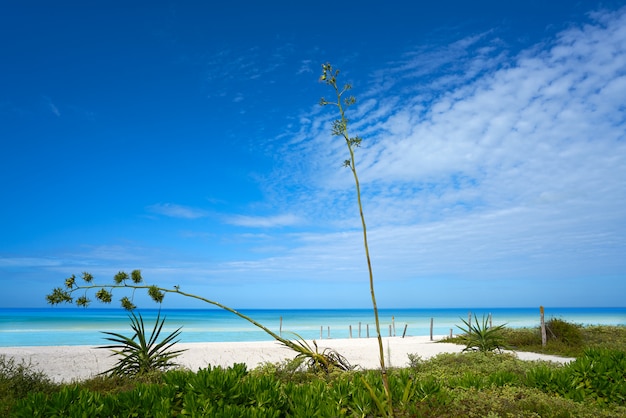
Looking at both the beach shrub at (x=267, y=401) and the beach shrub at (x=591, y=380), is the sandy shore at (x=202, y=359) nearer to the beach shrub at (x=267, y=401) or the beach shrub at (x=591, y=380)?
the beach shrub at (x=591, y=380)

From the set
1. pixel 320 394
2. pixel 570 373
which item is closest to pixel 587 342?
pixel 570 373

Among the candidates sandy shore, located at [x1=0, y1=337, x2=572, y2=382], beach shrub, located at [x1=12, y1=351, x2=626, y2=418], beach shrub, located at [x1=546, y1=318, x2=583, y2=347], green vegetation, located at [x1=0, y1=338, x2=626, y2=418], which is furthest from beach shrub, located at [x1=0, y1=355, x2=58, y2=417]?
beach shrub, located at [x1=546, y1=318, x2=583, y2=347]

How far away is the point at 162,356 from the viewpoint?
10508 mm

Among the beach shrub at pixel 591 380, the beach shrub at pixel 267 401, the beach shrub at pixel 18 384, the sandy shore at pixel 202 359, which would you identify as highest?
the beach shrub at pixel 267 401

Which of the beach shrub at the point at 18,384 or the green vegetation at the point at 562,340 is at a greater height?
the beach shrub at the point at 18,384

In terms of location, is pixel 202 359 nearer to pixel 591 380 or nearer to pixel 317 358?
pixel 317 358

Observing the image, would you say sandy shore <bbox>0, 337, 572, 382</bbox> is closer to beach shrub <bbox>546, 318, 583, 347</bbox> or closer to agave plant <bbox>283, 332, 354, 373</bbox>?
beach shrub <bbox>546, 318, 583, 347</bbox>

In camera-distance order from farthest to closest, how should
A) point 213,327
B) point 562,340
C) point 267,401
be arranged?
point 213,327, point 562,340, point 267,401

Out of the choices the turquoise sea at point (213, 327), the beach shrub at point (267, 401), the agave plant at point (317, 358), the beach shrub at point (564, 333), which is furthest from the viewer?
the turquoise sea at point (213, 327)

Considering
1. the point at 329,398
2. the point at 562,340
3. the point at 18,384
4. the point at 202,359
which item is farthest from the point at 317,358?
the point at 562,340

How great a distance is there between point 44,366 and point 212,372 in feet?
47.2

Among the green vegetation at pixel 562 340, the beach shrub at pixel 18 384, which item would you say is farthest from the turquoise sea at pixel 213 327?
the beach shrub at pixel 18 384

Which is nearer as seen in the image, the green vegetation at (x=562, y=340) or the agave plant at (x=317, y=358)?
the agave plant at (x=317, y=358)

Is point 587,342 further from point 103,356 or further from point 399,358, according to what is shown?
point 103,356
